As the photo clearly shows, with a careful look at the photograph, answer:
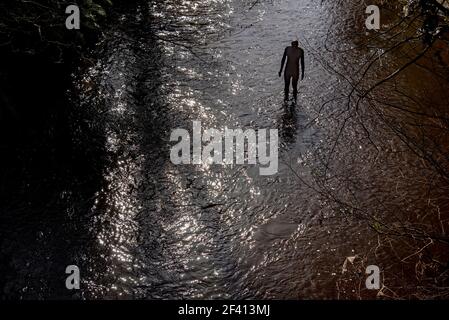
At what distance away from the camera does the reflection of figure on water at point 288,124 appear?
9.81 meters

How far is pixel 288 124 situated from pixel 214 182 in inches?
107

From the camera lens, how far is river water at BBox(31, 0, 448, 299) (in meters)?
6.96

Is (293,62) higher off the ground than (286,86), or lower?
higher

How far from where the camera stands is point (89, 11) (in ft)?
42.9

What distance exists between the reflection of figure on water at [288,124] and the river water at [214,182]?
0.09 feet

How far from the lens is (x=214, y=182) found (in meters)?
8.70

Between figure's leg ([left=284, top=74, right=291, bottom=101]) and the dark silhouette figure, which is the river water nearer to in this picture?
figure's leg ([left=284, top=74, right=291, bottom=101])

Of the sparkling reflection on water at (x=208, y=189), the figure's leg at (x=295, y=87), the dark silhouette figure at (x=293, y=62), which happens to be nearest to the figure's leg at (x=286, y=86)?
the dark silhouette figure at (x=293, y=62)

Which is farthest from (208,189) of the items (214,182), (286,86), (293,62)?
(293,62)

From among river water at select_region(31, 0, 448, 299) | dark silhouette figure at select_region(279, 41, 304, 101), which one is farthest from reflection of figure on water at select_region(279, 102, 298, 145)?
dark silhouette figure at select_region(279, 41, 304, 101)

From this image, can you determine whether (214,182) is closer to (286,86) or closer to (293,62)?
(286,86)

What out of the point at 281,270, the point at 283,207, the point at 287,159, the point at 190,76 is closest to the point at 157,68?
the point at 190,76

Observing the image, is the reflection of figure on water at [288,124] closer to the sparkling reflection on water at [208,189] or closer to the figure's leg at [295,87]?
the sparkling reflection on water at [208,189]

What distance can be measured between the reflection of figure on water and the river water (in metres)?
0.03
